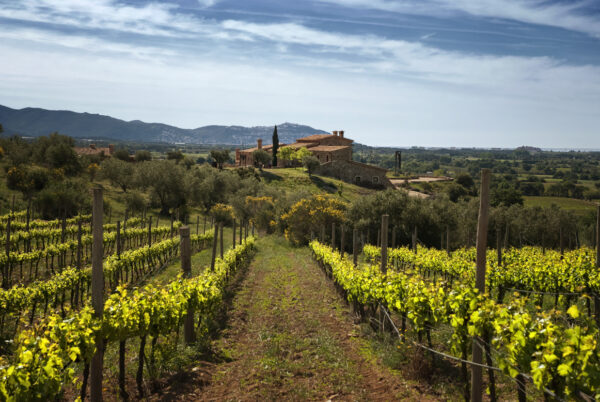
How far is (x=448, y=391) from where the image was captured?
6098mm

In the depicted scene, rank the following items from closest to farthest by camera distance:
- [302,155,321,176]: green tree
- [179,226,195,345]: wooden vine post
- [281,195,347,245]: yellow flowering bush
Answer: [179,226,195,345]: wooden vine post < [281,195,347,245]: yellow flowering bush < [302,155,321,176]: green tree

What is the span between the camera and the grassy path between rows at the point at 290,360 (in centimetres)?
617

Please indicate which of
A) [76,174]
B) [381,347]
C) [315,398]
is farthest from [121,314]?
[76,174]

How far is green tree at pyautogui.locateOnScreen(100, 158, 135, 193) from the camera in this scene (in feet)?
160

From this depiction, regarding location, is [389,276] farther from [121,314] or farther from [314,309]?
[121,314]

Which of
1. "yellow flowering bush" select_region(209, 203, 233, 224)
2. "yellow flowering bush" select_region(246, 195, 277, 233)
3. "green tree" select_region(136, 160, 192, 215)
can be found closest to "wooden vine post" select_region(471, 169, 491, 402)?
"yellow flowering bush" select_region(246, 195, 277, 233)

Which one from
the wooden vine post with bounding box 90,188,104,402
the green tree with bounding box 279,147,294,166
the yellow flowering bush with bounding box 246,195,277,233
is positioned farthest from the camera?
the green tree with bounding box 279,147,294,166

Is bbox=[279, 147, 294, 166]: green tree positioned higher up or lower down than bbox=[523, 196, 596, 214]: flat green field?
higher up

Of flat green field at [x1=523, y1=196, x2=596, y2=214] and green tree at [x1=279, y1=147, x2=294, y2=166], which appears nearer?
flat green field at [x1=523, y1=196, x2=596, y2=214]

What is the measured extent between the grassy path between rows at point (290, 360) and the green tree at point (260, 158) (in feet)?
221

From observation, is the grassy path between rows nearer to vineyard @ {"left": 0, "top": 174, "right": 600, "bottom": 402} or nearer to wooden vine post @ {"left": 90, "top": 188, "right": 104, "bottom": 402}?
vineyard @ {"left": 0, "top": 174, "right": 600, "bottom": 402}

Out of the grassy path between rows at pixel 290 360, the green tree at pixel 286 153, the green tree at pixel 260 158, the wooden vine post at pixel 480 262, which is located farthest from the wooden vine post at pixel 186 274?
the green tree at pixel 260 158

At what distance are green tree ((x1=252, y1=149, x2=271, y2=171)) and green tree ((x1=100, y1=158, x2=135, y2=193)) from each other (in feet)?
105

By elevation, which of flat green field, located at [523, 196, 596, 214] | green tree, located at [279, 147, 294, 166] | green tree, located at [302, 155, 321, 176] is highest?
green tree, located at [279, 147, 294, 166]
